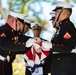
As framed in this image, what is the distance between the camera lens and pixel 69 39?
2.54 m

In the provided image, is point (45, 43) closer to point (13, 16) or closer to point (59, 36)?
point (59, 36)

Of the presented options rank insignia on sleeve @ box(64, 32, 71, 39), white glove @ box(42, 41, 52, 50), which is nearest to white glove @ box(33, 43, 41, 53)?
white glove @ box(42, 41, 52, 50)

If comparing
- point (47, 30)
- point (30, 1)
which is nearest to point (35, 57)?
point (47, 30)

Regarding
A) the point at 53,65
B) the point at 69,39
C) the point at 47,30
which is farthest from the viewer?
the point at 47,30

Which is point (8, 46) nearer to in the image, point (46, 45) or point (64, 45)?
point (46, 45)

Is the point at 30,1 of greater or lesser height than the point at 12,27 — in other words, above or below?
above

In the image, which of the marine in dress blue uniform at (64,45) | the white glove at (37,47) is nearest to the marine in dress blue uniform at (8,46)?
the white glove at (37,47)

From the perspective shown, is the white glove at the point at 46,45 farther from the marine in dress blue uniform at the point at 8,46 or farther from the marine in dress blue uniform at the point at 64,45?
the marine in dress blue uniform at the point at 8,46

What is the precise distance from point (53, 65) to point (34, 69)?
464 millimetres

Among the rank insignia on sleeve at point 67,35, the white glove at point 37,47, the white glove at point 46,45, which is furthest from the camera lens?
the white glove at point 37,47

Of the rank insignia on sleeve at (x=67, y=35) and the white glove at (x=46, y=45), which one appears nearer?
the rank insignia on sleeve at (x=67, y=35)

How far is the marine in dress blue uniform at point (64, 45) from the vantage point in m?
2.55

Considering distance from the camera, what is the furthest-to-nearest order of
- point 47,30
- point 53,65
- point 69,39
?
1. point 47,30
2. point 53,65
3. point 69,39

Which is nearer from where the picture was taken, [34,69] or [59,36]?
[59,36]
